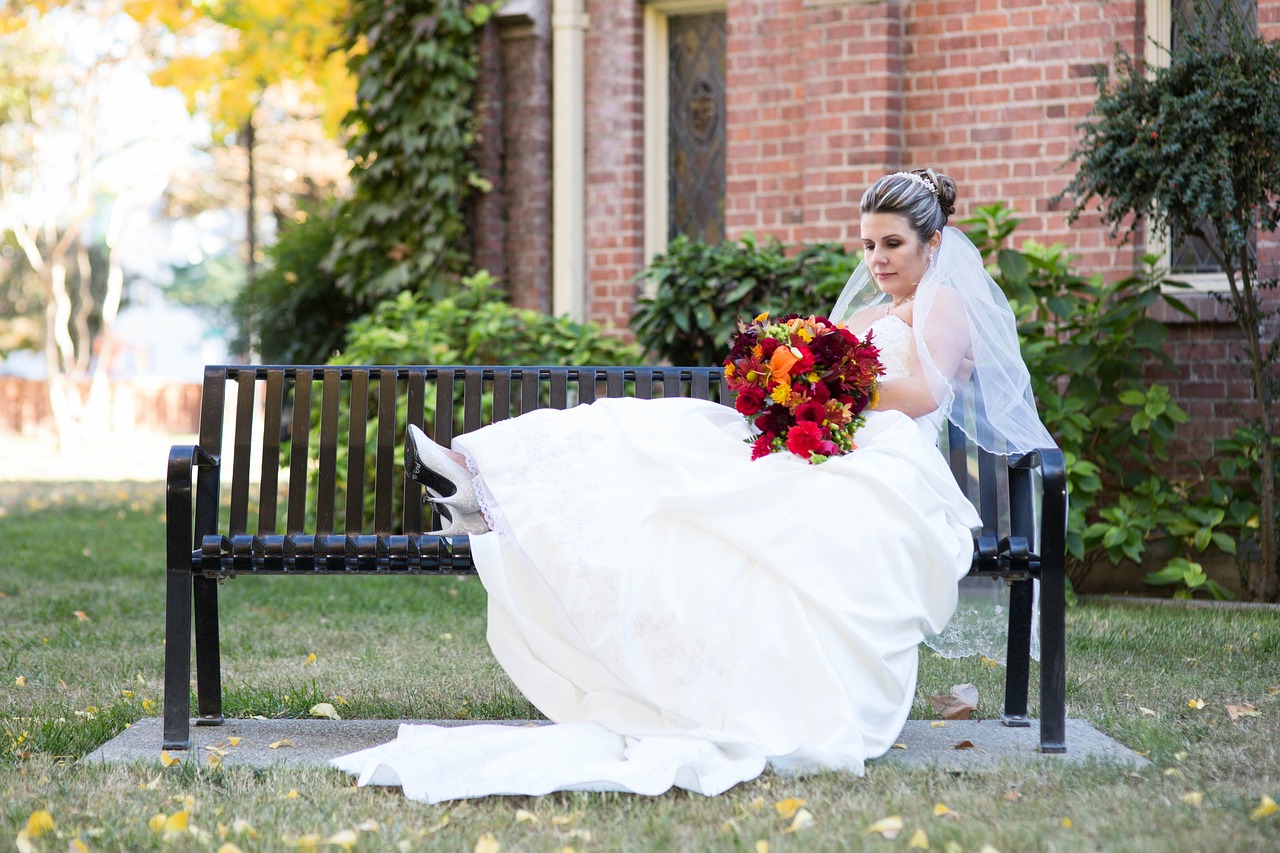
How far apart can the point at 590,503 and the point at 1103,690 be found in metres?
2.21

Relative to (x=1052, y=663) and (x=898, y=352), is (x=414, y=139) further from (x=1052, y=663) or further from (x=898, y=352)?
(x=1052, y=663)

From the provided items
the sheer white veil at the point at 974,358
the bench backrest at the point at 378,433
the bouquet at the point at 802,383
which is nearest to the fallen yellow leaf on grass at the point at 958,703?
the bench backrest at the point at 378,433

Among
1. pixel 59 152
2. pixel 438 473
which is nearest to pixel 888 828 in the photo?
pixel 438 473

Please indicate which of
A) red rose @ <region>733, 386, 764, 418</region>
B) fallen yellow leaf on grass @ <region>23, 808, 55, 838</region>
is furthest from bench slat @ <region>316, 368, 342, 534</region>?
red rose @ <region>733, 386, 764, 418</region>

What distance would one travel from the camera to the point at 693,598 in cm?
368

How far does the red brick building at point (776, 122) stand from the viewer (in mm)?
7559

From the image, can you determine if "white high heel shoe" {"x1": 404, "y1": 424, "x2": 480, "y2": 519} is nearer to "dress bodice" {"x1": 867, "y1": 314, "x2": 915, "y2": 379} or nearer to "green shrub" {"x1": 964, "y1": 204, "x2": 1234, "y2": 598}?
"dress bodice" {"x1": 867, "y1": 314, "x2": 915, "y2": 379}

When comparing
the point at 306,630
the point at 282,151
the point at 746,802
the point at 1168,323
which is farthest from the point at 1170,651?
the point at 282,151

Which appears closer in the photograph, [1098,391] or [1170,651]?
[1170,651]

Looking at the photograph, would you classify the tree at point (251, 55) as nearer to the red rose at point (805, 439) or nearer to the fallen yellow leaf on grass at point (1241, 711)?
the red rose at point (805, 439)

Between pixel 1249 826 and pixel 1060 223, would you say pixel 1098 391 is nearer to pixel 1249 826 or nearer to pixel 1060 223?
pixel 1060 223

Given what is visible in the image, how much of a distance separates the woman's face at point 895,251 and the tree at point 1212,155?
7.55 feet

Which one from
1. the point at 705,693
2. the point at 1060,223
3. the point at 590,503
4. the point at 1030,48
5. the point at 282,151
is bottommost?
the point at 705,693

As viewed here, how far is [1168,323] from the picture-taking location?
7195 millimetres
